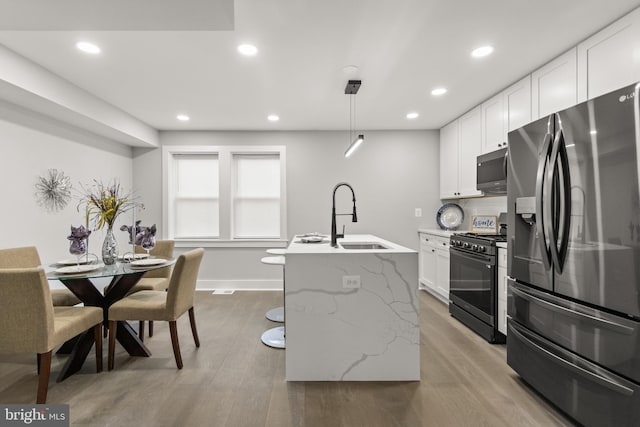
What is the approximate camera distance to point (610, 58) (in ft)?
6.54

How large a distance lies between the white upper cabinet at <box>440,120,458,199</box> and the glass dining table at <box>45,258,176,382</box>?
3.66 metres

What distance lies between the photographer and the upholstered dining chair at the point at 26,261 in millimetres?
2456

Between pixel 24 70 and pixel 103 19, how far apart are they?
1.50 metres

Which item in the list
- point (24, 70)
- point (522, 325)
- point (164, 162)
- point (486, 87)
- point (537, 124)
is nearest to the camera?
point (537, 124)

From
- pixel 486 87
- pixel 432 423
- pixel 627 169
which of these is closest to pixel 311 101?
pixel 486 87

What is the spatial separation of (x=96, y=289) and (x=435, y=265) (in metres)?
3.72

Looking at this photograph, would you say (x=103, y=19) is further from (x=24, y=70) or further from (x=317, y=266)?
(x=317, y=266)

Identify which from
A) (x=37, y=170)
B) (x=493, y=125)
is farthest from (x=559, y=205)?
(x=37, y=170)

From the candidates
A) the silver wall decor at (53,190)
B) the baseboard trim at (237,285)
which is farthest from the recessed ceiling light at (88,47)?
the baseboard trim at (237,285)

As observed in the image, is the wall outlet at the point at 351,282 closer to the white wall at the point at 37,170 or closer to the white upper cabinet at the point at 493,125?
the white upper cabinet at the point at 493,125

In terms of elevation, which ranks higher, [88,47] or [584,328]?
[88,47]

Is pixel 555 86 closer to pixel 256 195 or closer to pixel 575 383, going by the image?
pixel 575 383

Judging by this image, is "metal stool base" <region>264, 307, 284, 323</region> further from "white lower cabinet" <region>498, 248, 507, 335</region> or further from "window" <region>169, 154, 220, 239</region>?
"white lower cabinet" <region>498, 248, 507, 335</region>

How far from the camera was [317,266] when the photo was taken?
2127 mm
